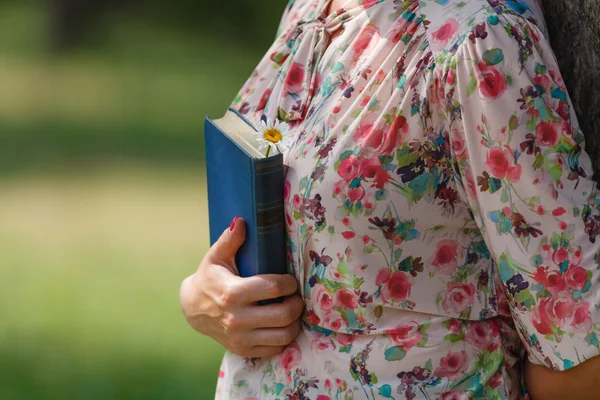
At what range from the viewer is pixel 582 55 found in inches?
45.4

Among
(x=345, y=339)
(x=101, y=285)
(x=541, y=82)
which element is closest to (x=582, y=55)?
(x=541, y=82)

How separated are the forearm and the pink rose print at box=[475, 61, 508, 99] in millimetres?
348

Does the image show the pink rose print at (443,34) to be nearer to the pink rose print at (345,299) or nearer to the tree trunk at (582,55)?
the tree trunk at (582,55)

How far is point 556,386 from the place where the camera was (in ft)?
3.60

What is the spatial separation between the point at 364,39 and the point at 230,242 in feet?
1.18

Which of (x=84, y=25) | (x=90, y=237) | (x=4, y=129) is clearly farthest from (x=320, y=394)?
(x=84, y=25)

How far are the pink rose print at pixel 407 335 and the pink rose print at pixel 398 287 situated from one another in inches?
1.6

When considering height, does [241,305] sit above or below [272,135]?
below

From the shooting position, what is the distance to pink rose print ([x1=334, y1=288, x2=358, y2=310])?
1151 millimetres

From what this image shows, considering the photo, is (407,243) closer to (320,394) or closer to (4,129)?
(320,394)

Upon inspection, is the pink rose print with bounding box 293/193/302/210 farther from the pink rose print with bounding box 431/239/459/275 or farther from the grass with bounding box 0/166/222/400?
the grass with bounding box 0/166/222/400

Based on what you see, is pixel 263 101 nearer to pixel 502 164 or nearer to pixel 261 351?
pixel 261 351

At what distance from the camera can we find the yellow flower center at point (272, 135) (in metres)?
1.21

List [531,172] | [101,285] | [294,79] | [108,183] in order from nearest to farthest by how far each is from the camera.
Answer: [531,172] → [294,79] → [101,285] → [108,183]
